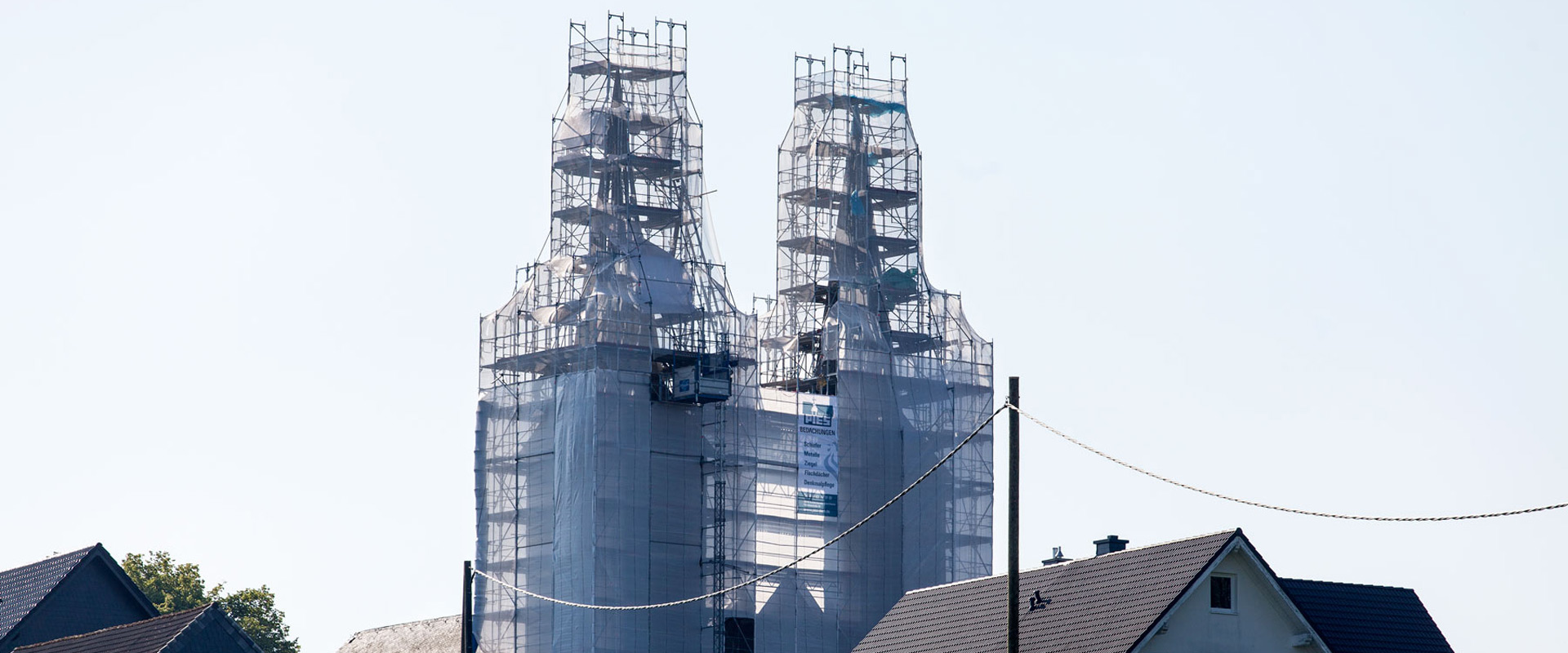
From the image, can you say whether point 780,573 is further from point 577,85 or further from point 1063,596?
point 1063,596

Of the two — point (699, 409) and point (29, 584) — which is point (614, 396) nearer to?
point (699, 409)

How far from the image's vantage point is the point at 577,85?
242 ft

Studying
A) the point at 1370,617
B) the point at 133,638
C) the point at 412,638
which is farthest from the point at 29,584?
the point at 1370,617

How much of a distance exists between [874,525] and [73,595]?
24680 mm

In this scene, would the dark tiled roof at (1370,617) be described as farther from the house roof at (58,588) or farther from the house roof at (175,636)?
the house roof at (58,588)

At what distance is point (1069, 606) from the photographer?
148ft

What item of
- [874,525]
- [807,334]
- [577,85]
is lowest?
[874,525]

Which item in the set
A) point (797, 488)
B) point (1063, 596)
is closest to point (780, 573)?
point (797, 488)

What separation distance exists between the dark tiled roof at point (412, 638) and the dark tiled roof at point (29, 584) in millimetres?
20415

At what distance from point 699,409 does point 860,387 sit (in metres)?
6.14

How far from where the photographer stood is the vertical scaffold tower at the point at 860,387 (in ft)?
239

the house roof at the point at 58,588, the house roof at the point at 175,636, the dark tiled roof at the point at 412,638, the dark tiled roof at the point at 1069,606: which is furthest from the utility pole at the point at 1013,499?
the dark tiled roof at the point at 412,638

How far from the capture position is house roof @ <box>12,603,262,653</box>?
1932 inches

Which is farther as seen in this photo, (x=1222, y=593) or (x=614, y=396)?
(x=614, y=396)
